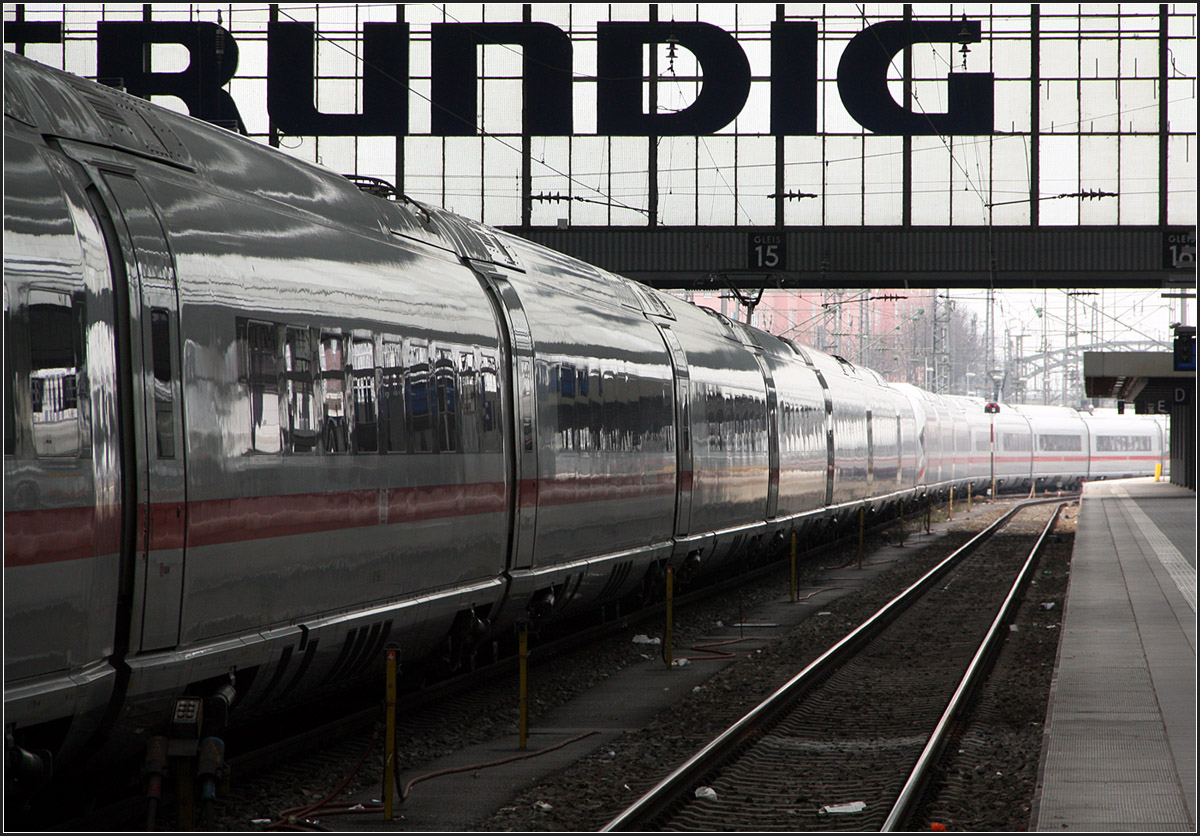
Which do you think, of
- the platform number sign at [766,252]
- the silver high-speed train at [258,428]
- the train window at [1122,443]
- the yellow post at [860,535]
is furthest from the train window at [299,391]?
the train window at [1122,443]

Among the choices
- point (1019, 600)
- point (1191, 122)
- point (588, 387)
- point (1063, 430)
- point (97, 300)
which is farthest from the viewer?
point (1063, 430)

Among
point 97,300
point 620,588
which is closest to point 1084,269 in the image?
point 620,588

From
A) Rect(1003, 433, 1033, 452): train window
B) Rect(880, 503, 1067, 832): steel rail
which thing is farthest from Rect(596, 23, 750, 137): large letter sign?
Rect(1003, 433, 1033, 452): train window

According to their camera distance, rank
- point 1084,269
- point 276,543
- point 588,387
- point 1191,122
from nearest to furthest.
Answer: point 276,543
point 588,387
point 1084,269
point 1191,122

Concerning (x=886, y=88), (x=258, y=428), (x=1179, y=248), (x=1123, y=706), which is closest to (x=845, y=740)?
(x=1123, y=706)

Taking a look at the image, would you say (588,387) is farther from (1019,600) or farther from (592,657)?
(1019,600)

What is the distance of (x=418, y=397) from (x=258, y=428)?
6.21 feet

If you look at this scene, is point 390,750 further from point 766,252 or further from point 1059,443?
point 1059,443

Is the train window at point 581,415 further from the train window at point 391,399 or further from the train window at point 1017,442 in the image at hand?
the train window at point 1017,442

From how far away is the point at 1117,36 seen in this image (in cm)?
3023

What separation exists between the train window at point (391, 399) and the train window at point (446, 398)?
0.52m

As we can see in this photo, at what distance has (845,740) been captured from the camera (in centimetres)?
1016

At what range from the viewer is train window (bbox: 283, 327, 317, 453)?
7234 mm

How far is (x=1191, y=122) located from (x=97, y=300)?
95.2 feet
